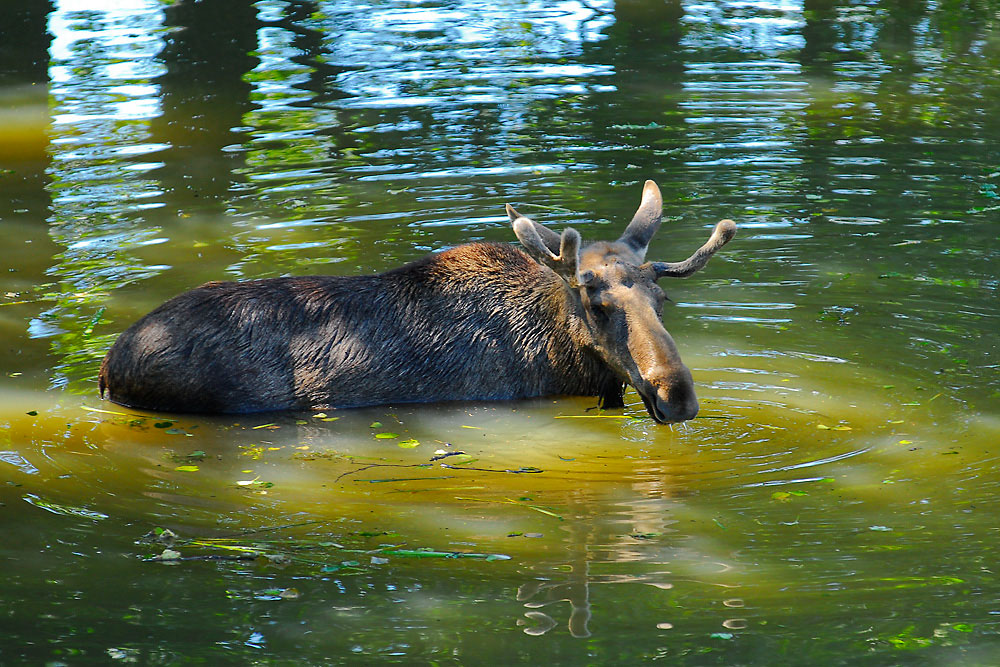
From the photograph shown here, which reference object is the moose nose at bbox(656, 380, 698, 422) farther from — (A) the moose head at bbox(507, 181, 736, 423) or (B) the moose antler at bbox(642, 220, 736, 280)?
(B) the moose antler at bbox(642, 220, 736, 280)

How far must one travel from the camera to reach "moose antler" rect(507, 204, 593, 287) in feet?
27.1

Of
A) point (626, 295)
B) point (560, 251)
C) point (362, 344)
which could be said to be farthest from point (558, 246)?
point (362, 344)

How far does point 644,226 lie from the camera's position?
29.4 feet

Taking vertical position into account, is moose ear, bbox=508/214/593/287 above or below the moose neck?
above

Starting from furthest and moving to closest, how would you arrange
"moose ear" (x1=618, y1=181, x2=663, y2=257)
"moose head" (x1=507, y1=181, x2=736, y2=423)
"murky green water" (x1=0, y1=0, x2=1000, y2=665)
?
"moose ear" (x1=618, y1=181, x2=663, y2=257)
"moose head" (x1=507, y1=181, x2=736, y2=423)
"murky green water" (x1=0, y1=0, x2=1000, y2=665)

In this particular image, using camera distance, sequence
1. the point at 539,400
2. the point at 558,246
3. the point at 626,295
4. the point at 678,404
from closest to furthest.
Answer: the point at 678,404 < the point at 626,295 < the point at 558,246 < the point at 539,400

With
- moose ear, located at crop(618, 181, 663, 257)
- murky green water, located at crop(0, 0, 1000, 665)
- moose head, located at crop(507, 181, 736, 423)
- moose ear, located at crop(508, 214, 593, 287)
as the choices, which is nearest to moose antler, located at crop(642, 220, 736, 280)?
moose head, located at crop(507, 181, 736, 423)

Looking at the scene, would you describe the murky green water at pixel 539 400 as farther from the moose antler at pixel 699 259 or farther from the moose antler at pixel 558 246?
the moose antler at pixel 558 246

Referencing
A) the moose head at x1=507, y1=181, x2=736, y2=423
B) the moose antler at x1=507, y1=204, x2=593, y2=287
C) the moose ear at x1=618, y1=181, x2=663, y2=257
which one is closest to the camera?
the moose head at x1=507, y1=181, x2=736, y2=423

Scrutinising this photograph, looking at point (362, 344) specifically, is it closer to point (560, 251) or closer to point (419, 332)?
point (419, 332)

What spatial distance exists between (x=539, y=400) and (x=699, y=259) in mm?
1491

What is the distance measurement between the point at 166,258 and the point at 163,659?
21.9 feet

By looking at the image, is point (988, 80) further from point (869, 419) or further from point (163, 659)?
point (163, 659)

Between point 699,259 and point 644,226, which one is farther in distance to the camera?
point 644,226
